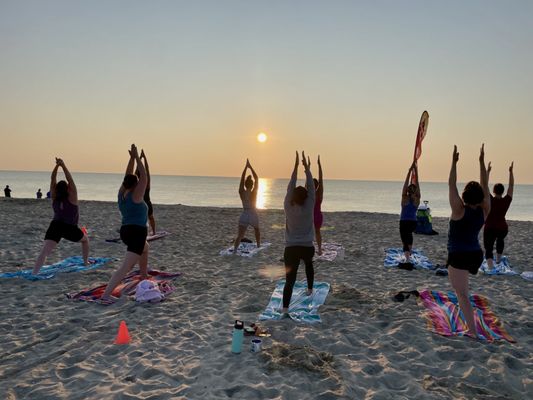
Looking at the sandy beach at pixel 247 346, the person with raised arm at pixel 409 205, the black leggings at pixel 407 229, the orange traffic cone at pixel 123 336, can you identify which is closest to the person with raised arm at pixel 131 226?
the sandy beach at pixel 247 346

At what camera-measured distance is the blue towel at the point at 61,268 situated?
7.94 m

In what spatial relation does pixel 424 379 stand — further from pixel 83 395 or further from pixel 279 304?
pixel 83 395

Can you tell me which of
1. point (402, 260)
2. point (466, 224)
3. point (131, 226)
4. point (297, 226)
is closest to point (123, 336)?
point (131, 226)

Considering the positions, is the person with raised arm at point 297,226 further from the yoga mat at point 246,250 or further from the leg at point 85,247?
the leg at point 85,247

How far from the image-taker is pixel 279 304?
6.70 metres

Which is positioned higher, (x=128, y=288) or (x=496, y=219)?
(x=496, y=219)

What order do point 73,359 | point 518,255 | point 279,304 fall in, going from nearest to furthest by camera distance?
point 73,359, point 279,304, point 518,255

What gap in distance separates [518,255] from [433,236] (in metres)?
4.22

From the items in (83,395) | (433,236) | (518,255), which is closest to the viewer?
(83,395)

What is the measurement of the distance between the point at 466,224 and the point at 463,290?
3.02ft

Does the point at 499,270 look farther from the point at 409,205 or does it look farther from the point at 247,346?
the point at 247,346

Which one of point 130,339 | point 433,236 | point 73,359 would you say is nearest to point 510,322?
point 130,339

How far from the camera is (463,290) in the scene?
5.10 m

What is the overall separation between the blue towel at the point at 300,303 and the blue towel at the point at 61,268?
4.73 m
